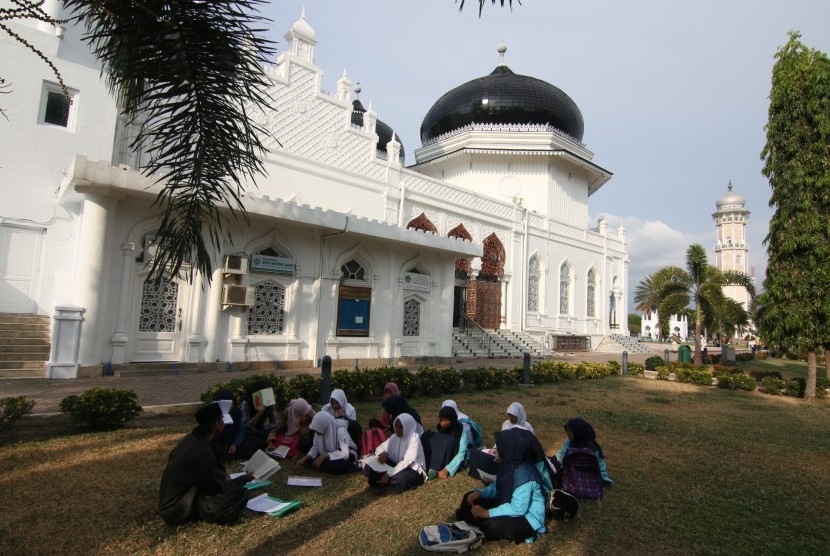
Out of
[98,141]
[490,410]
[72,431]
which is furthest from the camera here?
[98,141]

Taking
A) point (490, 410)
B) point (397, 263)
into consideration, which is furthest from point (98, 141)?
point (490, 410)

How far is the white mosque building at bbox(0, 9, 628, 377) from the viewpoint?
354 inches

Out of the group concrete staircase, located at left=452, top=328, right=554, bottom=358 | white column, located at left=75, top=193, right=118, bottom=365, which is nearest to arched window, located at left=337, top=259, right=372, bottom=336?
white column, located at left=75, top=193, right=118, bottom=365

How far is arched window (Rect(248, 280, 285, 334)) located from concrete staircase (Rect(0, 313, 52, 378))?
3721mm

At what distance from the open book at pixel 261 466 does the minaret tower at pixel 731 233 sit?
7078 centimetres

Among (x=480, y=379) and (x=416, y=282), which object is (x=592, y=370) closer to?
(x=480, y=379)

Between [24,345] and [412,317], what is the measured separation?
856cm

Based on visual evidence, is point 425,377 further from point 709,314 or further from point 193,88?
point 709,314

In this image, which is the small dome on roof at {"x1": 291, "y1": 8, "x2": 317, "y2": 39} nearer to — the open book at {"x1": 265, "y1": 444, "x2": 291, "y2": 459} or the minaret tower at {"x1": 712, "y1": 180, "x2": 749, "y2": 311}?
the open book at {"x1": 265, "y1": 444, "x2": 291, "y2": 459}

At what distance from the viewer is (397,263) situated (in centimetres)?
1303

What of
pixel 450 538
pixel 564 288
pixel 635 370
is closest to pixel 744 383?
pixel 635 370

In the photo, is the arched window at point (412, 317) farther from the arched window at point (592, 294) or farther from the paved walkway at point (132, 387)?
the arched window at point (592, 294)

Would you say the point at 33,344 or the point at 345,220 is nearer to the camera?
the point at 33,344

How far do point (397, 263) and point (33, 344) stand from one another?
8.00 meters
